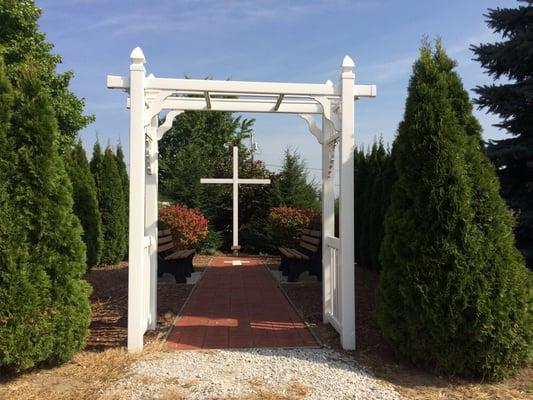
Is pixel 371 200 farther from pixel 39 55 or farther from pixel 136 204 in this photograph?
pixel 39 55

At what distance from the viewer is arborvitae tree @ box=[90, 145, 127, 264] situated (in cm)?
1082

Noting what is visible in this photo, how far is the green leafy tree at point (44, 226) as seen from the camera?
12.1ft

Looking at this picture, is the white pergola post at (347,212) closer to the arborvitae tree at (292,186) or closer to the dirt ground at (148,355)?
the dirt ground at (148,355)

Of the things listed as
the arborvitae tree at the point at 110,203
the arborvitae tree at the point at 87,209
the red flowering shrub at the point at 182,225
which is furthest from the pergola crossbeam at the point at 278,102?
the arborvitae tree at the point at 110,203

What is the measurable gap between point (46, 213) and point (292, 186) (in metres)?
11.4

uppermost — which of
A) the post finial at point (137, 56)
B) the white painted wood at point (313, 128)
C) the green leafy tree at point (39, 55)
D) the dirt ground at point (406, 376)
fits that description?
the green leafy tree at point (39, 55)

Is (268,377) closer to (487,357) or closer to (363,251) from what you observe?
(487,357)

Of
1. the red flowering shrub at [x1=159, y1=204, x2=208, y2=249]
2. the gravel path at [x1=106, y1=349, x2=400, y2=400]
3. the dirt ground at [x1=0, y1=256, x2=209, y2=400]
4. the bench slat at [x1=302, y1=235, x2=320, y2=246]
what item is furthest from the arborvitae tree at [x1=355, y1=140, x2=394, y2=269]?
the gravel path at [x1=106, y1=349, x2=400, y2=400]

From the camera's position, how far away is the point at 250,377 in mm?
3674

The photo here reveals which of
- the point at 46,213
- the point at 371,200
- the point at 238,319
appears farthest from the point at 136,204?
the point at 371,200

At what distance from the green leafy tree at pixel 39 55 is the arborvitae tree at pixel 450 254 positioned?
1135 centimetres

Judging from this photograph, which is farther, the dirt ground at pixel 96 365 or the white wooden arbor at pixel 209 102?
the white wooden arbor at pixel 209 102

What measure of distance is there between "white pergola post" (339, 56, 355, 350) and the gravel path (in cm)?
36

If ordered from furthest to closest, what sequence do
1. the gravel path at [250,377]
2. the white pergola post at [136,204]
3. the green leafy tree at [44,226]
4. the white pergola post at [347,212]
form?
1. the white pergola post at [347,212]
2. the white pergola post at [136,204]
3. the green leafy tree at [44,226]
4. the gravel path at [250,377]
